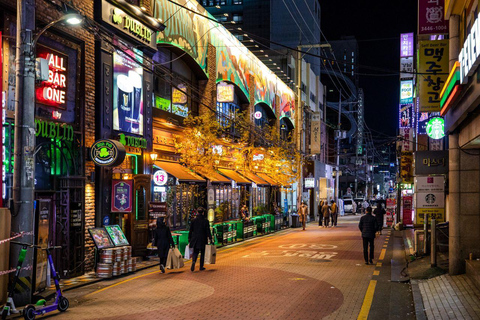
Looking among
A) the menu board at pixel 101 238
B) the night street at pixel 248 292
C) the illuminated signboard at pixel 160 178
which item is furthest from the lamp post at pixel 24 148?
the illuminated signboard at pixel 160 178

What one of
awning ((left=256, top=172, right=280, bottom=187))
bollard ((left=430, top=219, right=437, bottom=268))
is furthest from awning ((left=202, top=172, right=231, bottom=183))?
bollard ((left=430, top=219, right=437, bottom=268))

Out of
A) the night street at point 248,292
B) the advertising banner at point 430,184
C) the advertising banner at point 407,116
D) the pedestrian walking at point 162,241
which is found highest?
the advertising banner at point 407,116

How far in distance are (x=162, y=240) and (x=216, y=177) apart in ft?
38.8

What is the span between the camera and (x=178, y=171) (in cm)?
2275

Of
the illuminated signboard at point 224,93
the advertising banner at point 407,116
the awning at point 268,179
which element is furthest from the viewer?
the awning at point 268,179

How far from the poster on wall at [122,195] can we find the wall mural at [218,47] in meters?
7.62

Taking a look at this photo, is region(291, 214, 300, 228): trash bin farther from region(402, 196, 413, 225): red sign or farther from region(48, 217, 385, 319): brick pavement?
region(48, 217, 385, 319): brick pavement

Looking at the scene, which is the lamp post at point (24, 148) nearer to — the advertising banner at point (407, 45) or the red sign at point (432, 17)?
the red sign at point (432, 17)

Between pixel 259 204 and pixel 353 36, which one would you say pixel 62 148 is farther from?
pixel 353 36

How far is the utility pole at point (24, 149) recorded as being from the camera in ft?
33.6

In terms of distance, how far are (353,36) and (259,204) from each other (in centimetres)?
10673

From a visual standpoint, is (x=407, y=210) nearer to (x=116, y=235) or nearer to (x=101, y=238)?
(x=116, y=235)

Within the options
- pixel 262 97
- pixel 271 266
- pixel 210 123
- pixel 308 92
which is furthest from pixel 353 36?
pixel 271 266

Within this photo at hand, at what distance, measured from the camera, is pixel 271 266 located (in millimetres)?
15727
